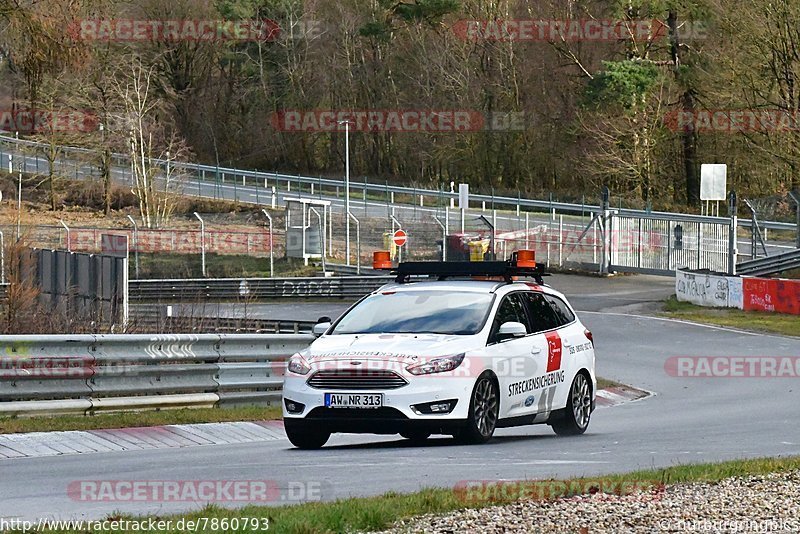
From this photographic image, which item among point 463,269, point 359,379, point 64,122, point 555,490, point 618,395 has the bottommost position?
point 618,395

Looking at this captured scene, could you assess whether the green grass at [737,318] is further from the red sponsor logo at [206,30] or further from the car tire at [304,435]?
the red sponsor logo at [206,30]

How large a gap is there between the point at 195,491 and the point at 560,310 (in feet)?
21.5

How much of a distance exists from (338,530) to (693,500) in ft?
8.67

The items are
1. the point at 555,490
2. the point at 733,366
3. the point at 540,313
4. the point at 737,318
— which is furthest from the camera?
the point at 737,318

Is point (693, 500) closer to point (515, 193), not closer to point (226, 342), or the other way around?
point (226, 342)

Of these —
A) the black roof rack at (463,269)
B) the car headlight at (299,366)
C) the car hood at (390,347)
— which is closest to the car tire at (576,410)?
the black roof rack at (463,269)

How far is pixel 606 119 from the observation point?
68.5m

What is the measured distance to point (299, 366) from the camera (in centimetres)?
1299

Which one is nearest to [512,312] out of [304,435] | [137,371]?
[304,435]

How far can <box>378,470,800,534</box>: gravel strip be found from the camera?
792 centimetres

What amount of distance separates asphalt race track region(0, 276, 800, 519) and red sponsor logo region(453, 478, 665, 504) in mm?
736

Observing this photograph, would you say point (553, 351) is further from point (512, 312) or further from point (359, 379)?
point (359, 379)

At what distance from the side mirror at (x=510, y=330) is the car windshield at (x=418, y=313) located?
210 mm

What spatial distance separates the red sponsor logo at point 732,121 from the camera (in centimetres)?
5403
